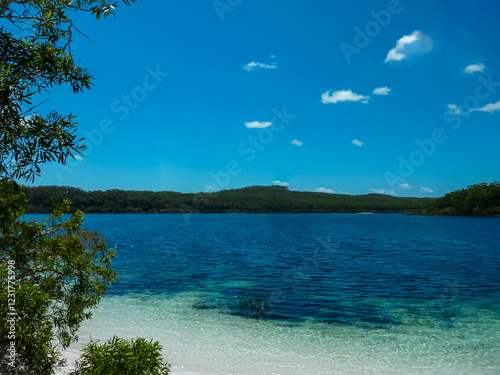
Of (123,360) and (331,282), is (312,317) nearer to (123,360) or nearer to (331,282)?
(331,282)

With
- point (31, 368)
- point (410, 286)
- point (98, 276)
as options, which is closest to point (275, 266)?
point (410, 286)

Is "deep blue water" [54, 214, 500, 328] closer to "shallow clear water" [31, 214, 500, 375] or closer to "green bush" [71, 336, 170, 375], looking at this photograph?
"shallow clear water" [31, 214, 500, 375]

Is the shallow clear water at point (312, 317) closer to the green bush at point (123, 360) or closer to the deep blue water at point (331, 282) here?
the deep blue water at point (331, 282)

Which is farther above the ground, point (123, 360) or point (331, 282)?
point (123, 360)

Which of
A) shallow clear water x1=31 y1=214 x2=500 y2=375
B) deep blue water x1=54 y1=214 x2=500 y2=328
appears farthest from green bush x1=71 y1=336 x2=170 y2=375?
deep blue water x1=54 y1=214 x2=500 y2=328

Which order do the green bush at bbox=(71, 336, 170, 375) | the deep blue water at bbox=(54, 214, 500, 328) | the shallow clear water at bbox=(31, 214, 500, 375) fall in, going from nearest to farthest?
the green bush at bbox=(71, 336, 170, 375), the shallow clear water at bbox=(31, 214, 500, 375), the deep blue water at bbox=(54, 214, 500, 328)

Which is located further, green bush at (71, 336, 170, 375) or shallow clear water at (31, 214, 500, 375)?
shallow clear water at (31, 214, 500, 375)

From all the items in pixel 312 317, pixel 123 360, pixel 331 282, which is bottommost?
pixel 312 317

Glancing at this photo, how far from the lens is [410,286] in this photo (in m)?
32.1

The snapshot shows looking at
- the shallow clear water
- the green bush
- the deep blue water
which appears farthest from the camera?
the deep blue water

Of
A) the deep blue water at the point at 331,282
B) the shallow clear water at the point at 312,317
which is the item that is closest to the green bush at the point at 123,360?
the shallow clear water at the point at 312,317

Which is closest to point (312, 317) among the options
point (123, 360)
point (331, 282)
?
point (331, 282)

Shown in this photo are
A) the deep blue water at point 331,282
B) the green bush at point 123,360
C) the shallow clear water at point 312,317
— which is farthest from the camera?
the deep blue water at point 331,282

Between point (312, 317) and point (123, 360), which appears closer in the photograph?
point (123, 360)
